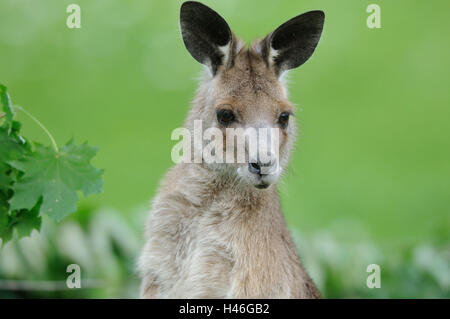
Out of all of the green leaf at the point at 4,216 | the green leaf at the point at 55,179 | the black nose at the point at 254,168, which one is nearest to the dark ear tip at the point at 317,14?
the black nose at the point at 254,168

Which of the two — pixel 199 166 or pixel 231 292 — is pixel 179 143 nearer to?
pixel 199 166

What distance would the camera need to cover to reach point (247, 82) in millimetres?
4113

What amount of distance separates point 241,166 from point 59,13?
8.26 m

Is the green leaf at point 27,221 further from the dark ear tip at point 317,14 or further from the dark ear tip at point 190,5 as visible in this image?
the dark ear tip at point 317,14

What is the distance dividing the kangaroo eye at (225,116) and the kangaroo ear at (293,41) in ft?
1.79

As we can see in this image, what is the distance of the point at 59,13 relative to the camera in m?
11.2

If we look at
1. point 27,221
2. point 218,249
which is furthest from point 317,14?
point 27,221

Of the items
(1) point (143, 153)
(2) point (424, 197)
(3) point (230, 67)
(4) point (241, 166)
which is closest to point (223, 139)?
(4) point (241, 166)

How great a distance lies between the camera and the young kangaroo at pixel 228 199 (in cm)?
403

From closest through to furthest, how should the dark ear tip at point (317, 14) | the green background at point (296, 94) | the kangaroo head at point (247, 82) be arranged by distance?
the kangaroo head at point (247, 82)
the dark ear tip at point (317, 14)
the green background at point (296, 94)

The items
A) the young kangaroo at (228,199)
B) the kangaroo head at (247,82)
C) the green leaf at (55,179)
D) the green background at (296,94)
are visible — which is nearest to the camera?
the green leaf at (55,179)

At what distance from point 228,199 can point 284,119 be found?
63cm

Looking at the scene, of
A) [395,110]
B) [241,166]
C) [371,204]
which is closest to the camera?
[241,166]

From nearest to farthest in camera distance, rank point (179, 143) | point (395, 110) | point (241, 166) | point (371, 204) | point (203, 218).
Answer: point (241, 166)
point (203, 218)
point (179, 143)
point (371, 204)
point (395, 110)
